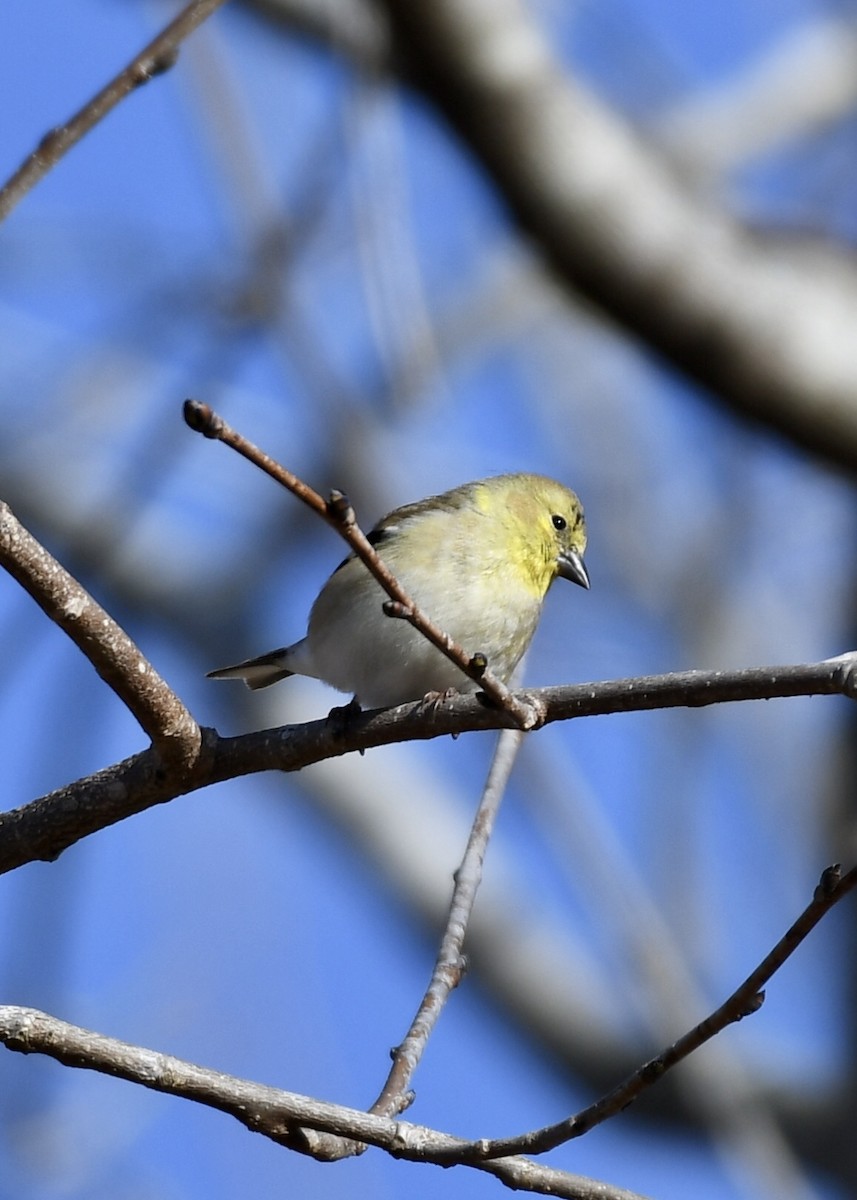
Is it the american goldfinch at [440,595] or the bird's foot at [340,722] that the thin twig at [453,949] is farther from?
the american goldfinch at [440,595]

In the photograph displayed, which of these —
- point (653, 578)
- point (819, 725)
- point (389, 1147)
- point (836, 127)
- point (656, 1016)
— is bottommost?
point (389, 1147)

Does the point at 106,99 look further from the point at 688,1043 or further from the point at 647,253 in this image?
the point at 647,253

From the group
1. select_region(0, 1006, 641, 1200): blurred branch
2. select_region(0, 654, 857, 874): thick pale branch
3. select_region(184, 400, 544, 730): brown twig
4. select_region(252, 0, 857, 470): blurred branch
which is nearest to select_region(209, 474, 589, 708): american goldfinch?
select_region(252, 0, 857, 470): blurred branch

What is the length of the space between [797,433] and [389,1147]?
3.72 m

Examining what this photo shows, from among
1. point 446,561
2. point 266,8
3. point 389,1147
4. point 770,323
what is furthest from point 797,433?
point 389,1147

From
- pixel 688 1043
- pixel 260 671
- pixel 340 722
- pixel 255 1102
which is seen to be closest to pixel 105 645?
pixel 340 722

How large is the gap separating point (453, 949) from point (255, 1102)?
0.76 metres

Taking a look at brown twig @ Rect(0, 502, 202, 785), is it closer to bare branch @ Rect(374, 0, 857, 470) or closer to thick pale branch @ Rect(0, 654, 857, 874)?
thick pale branch @ Rect(0, 654, 857, 874)

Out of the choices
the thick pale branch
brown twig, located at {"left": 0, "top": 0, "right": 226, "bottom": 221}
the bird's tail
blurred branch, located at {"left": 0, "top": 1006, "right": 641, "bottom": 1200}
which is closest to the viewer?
brown twig, located at {"left": 0, "top": 0, "right": 226, "bottom": 221}

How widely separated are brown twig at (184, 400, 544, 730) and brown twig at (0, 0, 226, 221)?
0.36 metres

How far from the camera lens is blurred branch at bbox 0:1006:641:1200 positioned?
2.15m

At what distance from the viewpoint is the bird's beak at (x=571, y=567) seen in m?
4.89

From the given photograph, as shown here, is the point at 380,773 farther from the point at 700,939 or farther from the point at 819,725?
the point at 819,725

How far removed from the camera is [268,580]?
30.8ft
